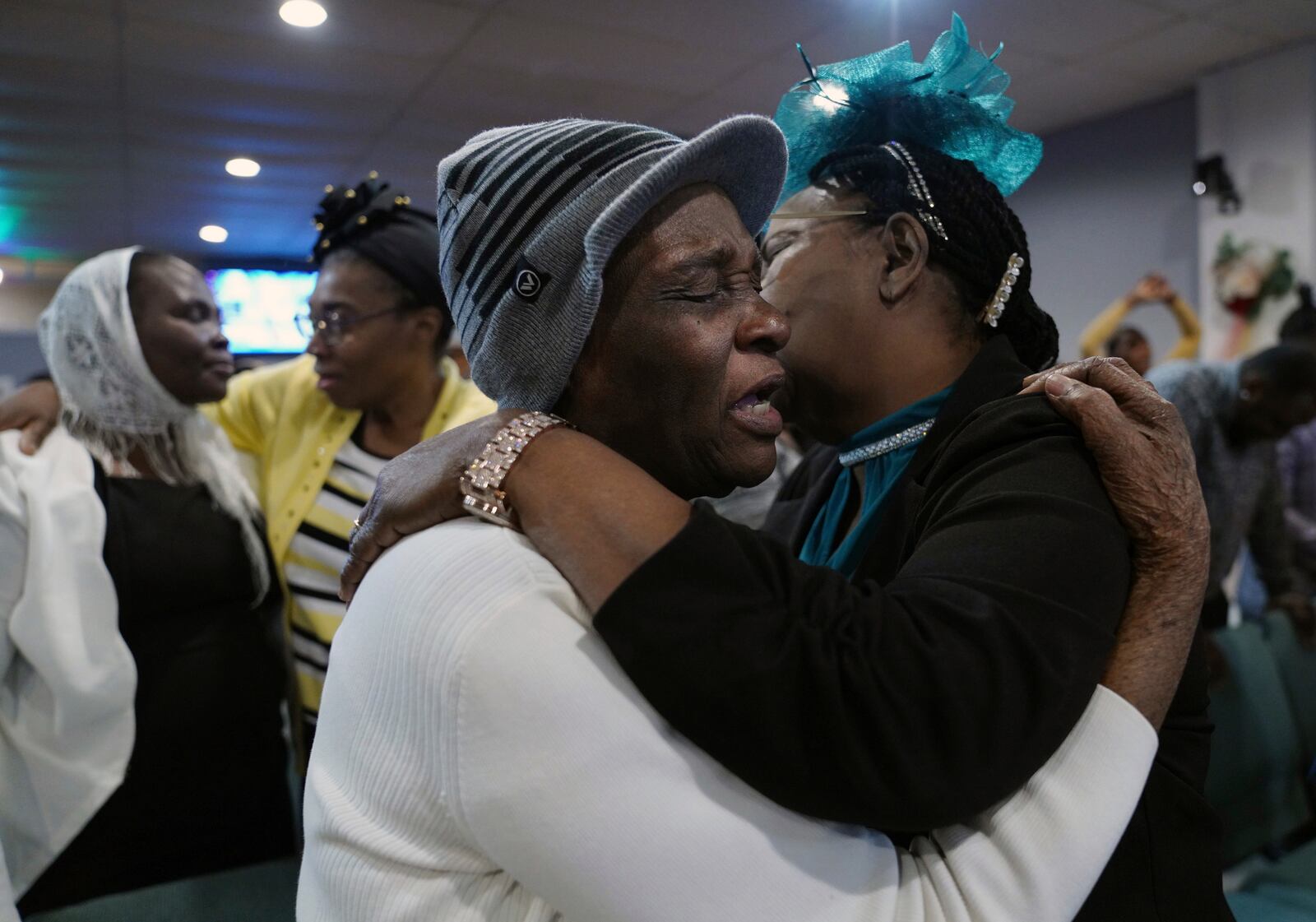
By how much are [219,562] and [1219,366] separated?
309 cm

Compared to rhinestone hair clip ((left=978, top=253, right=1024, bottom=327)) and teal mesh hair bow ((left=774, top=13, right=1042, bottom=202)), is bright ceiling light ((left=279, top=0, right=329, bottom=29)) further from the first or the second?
rhinestone hair clip ((left=978, top=253, right=1024, bottom=327))

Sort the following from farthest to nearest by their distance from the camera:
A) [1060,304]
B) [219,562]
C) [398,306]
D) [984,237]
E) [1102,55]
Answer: [1060,304]
[1102,55]
[398,306]
[219,562]
[984,237]

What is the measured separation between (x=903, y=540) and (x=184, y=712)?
1554 mm

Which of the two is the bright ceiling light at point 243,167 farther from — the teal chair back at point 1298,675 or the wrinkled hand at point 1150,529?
the wrinkled hand at point 1150,529

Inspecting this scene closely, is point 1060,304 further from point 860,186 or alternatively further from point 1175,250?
point 860,186

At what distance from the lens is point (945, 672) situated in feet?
2.28

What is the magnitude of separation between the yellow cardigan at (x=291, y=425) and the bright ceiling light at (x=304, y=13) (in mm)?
2198

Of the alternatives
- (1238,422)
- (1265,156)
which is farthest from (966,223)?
(1265,156)

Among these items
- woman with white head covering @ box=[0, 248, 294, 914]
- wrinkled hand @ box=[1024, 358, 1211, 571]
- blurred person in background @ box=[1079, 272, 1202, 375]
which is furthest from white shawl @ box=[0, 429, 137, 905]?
blurred person in background @ box=[1079, 272, 1202, 375]

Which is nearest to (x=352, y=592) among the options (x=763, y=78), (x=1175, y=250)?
(x=763, y=78)

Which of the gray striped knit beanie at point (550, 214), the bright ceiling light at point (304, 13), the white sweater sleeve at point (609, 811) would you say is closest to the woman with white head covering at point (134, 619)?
the gray striped knit beanie at point (550, 214)

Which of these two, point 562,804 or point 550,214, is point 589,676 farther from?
point 550,214

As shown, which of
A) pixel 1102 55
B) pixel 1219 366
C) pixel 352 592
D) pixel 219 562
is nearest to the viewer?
pixel 352 592

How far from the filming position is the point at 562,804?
665 millimetres
